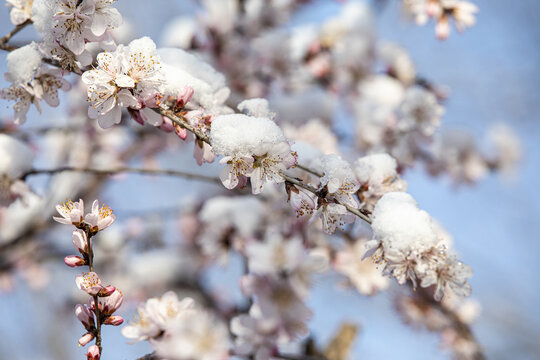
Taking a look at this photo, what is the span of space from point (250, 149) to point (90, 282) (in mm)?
430

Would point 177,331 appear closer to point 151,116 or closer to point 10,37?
point 151,116

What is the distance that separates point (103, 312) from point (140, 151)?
7.10ft

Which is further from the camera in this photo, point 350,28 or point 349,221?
point 350,28

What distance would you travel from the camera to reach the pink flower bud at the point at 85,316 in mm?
926

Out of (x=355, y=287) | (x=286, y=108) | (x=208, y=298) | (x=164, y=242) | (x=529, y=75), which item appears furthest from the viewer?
(x=529, y=75)

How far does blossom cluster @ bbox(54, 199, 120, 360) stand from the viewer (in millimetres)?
931

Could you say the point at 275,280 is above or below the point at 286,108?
below

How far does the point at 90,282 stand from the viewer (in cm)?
95

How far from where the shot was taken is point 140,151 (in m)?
3.03

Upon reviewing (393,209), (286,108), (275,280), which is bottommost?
(275,280)

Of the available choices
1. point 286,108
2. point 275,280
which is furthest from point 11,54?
point 286,108

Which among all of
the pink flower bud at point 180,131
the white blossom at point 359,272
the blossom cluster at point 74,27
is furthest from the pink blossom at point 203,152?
the white blossom at point 359,272

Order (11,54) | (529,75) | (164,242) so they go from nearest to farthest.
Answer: (11,54), (164,242), (529,75)

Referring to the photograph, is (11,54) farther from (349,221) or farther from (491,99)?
(491,99)
